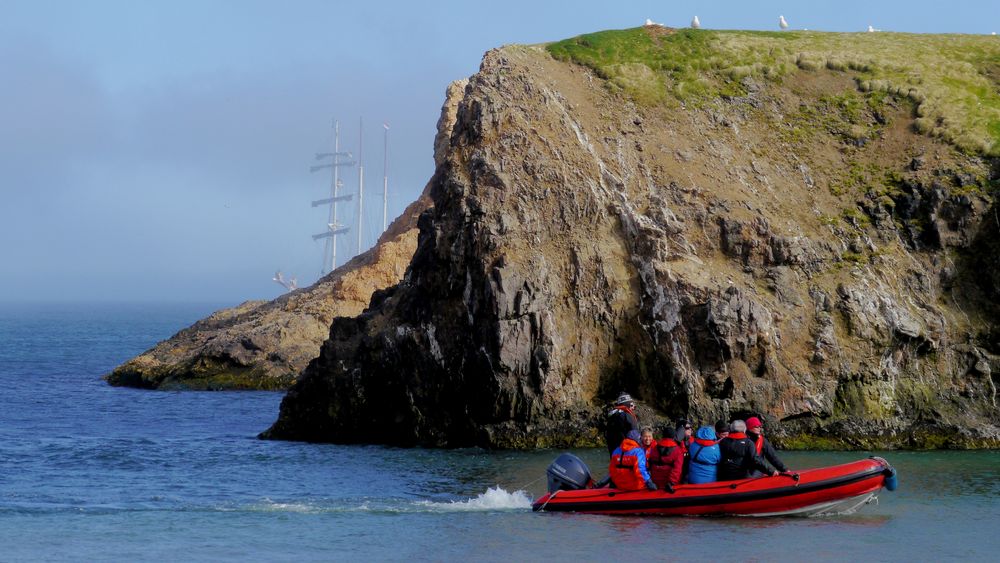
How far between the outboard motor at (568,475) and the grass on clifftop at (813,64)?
71.7 feet

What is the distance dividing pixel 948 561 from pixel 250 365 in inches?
1868

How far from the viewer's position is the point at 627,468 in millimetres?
27781

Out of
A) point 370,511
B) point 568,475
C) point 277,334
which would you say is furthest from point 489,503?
point 277,334

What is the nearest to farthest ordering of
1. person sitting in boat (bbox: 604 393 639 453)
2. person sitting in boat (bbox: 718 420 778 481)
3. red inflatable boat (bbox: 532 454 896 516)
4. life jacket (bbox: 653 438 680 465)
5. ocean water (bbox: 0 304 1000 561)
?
ocean water (bbox: 0 304 1000 561) → red inflatable boat (bbox: 532 454 896 516) → person sitting in boat (bbox: 718 420 778 481) → life jacket (bbox: 653 438 680 465) → person sitting in boat (bbox: 604 393 639 453)

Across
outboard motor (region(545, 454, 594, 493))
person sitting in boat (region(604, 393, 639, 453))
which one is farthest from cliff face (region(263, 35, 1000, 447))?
outboard motor (region(545, 454, 594, 493))

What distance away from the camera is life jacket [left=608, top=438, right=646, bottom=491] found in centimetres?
2770

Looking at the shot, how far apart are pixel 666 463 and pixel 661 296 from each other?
486 inches

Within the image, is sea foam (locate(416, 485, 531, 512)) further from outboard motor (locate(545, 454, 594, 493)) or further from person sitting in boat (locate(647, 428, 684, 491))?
person sitting in boat (locate(647, 428, 684, 491))

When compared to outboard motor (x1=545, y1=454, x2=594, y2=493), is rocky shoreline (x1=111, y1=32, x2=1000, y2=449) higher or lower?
higher

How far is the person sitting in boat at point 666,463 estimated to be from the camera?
27.7 meters

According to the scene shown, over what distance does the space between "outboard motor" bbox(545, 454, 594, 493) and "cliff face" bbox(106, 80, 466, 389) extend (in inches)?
1384

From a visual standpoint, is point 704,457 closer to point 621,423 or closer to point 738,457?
point 738,457

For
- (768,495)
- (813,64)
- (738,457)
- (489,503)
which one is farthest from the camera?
(813,64)

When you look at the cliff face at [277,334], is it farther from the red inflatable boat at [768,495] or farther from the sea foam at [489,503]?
the red inflatable boat at [768,495]
